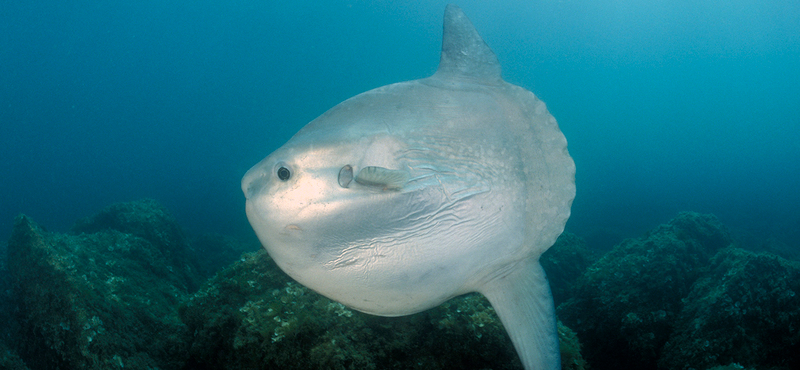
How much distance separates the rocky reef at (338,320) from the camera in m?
1.94

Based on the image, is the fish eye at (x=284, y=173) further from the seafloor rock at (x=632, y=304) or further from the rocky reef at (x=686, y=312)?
the seafloor rock at (x=632, y=304)

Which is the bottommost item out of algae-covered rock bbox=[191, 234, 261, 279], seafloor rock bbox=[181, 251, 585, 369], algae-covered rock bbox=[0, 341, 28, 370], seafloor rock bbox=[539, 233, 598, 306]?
algae-covered rock bbox=[0, 341, 28, 370]

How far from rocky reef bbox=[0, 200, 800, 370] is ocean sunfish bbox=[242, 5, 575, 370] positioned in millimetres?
642

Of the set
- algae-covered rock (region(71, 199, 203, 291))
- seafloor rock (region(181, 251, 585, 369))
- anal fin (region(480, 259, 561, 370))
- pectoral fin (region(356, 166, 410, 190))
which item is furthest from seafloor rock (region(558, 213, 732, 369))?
algae-covered rock (region(71, 199, 203, 291))

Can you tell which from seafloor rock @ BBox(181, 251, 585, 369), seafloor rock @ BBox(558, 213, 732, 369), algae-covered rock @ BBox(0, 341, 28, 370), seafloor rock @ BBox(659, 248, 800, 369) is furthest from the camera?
seafloor rock @ BBox(558, 213, 732, 369)

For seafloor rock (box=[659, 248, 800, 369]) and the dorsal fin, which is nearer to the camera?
the dorsal fin

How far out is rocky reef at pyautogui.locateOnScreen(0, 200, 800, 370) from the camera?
1.94 meters

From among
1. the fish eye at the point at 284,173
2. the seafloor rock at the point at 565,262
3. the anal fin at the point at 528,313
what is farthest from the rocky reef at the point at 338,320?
the seafloor rock at the point at 565,262

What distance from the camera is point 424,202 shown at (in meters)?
1.32

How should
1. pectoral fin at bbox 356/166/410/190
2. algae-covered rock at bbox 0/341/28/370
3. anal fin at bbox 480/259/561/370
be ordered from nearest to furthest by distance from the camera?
1. pectoral fin at bbox 356/166/410/190
2. anal fin at bbox 480/259/561/370
3. algae-covered rock at bbox 0/341/28/370

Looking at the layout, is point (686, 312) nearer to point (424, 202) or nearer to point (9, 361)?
point (424, 202)

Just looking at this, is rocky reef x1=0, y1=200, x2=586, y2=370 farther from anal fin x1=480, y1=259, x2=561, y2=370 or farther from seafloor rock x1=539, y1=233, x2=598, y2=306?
seafloor rock x1=539, y1=233, x2=598, y2=306

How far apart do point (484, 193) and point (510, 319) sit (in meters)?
0.67

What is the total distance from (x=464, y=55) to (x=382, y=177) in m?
1.20
